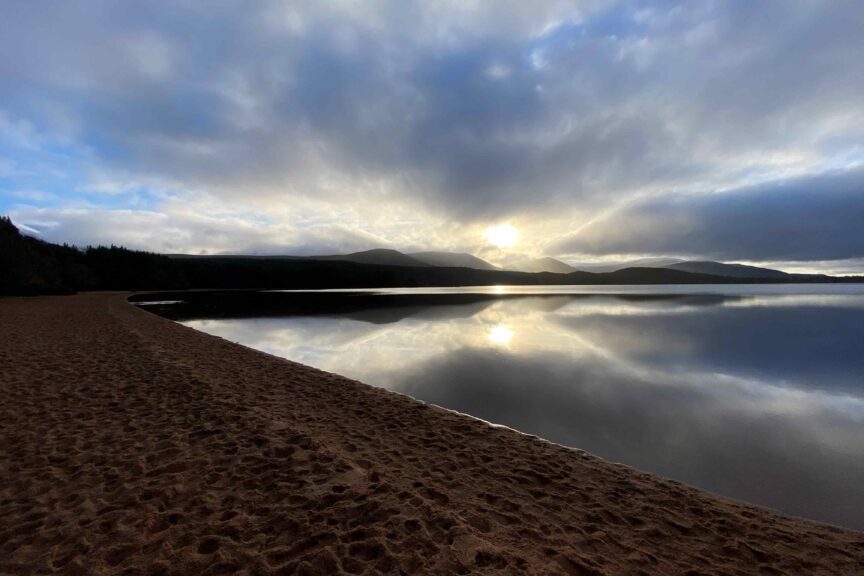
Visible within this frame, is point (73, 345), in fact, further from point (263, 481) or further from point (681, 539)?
point (681, 539)

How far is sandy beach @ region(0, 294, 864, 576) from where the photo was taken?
3.82 metres

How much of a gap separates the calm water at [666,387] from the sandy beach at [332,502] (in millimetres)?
1779

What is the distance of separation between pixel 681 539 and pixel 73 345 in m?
19.5

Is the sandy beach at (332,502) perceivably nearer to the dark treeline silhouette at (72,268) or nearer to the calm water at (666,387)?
the calm water at (666,387)

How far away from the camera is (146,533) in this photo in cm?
407

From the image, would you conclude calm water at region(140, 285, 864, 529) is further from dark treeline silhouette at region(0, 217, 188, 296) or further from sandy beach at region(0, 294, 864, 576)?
dark treeline silhouette at region(0, 217, 188, 296)

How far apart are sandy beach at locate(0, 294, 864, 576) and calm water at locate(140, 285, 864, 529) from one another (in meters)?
1.78

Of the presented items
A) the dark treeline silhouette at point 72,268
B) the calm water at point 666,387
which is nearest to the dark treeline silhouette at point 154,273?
the dark treeline silhouette at point 72,268

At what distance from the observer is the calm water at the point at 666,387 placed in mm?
7320

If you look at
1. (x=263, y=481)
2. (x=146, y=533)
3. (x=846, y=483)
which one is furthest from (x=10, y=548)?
(x=846, y=483)

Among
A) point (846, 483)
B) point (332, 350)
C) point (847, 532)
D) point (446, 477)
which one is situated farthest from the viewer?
point (332, 350)

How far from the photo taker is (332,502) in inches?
188

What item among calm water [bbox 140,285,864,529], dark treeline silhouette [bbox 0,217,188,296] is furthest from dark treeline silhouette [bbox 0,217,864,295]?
calm water [bbox 140,285,864,529]

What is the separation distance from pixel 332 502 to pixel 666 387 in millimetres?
12353
